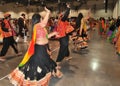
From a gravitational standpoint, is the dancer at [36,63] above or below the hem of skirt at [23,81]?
above

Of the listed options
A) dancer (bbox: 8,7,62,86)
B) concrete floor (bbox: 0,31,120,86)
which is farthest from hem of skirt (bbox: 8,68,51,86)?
concrete floor (bbox: 0,31,120,86)

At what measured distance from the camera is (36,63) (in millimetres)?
3963

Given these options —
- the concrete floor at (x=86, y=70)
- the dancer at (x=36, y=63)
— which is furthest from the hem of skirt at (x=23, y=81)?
the concrete floor at (x=86, y=70)

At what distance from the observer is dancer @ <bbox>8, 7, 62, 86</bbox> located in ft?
12.8

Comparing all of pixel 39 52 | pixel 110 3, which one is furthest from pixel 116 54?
pixel 110 3

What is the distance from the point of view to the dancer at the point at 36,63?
12.8 feet

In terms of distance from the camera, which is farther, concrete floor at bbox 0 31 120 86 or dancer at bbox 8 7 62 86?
concrete floor at bbox 0 31 120 86

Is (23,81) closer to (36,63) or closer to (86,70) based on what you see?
(36,63)

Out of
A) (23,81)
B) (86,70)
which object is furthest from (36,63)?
(86,70)

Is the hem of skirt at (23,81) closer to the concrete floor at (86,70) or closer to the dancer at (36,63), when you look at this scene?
the dancer at (36,63)

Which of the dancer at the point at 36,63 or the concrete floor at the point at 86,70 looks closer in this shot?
the dancer at the point at 36,63

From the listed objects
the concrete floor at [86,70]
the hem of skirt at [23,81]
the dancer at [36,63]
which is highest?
the dancer at [36,63]

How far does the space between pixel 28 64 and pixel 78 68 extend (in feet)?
8.00

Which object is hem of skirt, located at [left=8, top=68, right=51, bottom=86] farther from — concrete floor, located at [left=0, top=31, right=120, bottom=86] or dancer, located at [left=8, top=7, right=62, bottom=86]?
concrete floor, located at [left=0, top=31, right=120, bottom=86]
